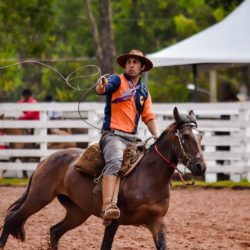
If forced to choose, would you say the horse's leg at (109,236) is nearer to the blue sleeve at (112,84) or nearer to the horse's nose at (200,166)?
the horse's nose at (200,166)

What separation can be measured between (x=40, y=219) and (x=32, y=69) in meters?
33.9

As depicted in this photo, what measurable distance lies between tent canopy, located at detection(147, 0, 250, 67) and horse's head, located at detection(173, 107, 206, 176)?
1144cm

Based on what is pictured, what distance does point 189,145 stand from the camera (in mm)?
8344

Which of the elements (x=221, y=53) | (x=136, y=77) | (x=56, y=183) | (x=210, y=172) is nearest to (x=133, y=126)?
(x=136, y=77)

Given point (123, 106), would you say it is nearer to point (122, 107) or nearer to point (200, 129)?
point (122, 107)

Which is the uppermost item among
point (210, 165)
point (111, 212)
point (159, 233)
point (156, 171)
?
point (156, 171)

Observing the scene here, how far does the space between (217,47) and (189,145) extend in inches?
504

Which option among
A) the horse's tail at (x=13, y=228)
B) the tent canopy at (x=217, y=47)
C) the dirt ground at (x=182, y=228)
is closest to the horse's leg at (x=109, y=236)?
the horse's tail at (x=13, y=228)

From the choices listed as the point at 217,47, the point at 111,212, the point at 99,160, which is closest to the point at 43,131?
the point at 217,47

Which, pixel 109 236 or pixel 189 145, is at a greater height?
pixel 189 145

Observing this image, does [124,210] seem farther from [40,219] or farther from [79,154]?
[40,219]

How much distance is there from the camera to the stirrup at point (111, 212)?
8438mm

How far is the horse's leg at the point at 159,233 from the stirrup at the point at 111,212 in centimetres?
35

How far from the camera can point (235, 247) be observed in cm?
1020
